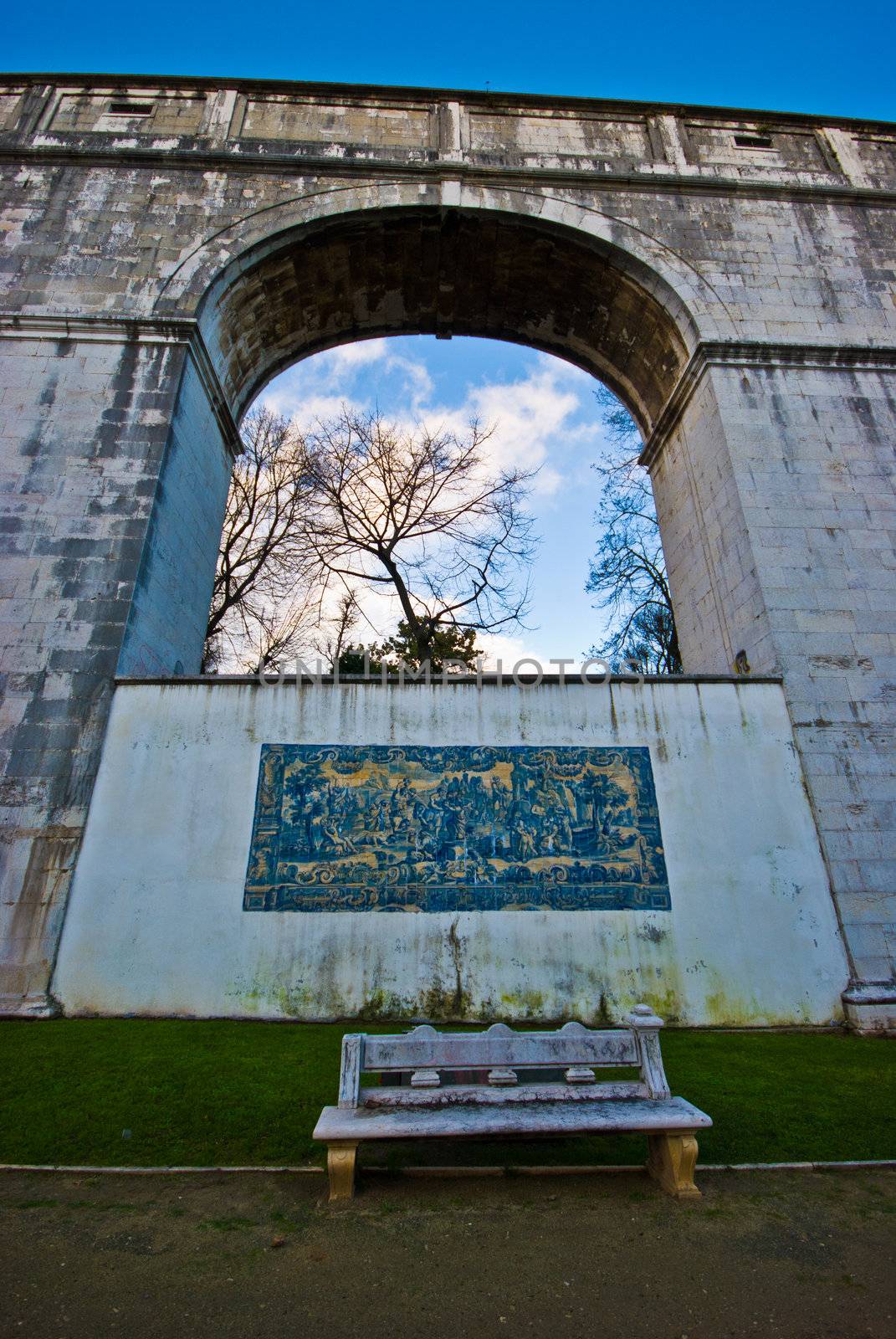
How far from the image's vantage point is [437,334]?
11594mm

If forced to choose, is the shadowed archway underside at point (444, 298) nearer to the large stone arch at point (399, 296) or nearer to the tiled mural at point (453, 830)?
the large stone arch at point (399, 296)

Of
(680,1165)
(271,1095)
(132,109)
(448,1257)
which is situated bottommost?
(448,1257)

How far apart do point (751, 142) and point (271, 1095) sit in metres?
14.0

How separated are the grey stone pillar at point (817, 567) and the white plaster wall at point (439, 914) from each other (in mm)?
359

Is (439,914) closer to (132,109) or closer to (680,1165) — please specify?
(680,1165)

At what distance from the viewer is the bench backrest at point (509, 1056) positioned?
10.5 ft

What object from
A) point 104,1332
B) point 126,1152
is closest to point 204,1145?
point 126,1152

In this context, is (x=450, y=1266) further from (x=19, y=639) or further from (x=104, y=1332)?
(x=19, y=639)

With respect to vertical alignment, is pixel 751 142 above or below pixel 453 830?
above

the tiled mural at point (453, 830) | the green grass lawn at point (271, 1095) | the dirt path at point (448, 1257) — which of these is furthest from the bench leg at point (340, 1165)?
the tiled mural at point (453, 830)

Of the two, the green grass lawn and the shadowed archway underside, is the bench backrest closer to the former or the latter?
the green grass lawn

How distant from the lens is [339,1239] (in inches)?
109

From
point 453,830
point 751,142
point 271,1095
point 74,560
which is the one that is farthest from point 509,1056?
point 751,142

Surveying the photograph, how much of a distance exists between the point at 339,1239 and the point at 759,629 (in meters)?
6.85
